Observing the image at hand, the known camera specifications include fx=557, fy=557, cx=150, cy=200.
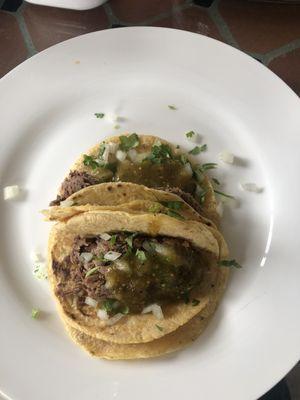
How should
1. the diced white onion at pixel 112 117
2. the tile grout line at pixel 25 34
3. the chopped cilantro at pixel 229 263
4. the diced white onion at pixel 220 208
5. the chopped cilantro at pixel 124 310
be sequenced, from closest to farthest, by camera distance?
the chopped cilantro at pixel 124 310 < the chopped cilantro at pixel 229 263 < the diced white onion at pixel 220 208 < the diced white onion at pixel 112 117 < the tile grout line at pixel 25 34

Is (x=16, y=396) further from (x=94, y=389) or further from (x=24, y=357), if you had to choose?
(x=94, y=389)

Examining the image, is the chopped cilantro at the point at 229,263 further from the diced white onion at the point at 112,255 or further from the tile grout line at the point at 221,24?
the tile grout line at the point at 221,24

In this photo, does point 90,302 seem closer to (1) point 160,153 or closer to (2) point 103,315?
(2) point 103,315

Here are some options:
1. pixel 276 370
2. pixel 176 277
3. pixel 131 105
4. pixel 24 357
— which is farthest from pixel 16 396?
pixel 131 105

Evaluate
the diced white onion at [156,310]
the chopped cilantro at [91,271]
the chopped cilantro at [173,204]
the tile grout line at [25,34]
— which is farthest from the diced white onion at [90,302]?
the tile grout line at [25,34]

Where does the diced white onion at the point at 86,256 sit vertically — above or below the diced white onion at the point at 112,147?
below

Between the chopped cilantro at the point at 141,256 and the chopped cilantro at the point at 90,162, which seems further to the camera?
the chopped cilantro at the point at 90,162

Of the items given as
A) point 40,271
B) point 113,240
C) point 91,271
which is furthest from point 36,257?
point 113,240
